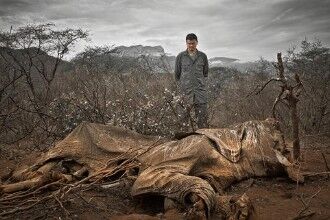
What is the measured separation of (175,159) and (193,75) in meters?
3.42

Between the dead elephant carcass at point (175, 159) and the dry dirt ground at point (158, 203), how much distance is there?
7.4 inches

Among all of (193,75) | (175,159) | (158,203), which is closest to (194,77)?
(193,75)

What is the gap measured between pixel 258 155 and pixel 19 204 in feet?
8.39

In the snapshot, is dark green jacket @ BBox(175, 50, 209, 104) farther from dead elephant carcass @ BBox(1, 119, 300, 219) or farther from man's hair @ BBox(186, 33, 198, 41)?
dead elephant carcass @ BBox(1, 119, 300, 219)

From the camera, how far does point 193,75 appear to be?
707 centimetres

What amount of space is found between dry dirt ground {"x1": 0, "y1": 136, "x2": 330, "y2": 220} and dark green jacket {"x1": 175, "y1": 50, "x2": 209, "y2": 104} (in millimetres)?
2571

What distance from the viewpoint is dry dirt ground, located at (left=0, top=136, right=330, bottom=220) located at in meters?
3.21

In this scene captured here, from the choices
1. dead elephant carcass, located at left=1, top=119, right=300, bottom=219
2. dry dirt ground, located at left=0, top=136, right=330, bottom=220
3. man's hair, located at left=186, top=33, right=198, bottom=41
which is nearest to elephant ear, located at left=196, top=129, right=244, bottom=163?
dead elephant carcass, located at left=1, top=119, right=300, bottom=219

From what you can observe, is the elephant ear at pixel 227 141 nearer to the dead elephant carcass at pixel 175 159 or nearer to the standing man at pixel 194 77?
the dead elephant carcass at pixel 175 159

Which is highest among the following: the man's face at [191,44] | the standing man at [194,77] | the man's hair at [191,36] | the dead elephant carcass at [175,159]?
the man's hair at [191,36]

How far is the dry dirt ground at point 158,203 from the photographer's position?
321cm

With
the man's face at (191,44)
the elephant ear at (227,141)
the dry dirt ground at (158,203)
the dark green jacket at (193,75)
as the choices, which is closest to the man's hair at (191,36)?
the man's face at (191,44)

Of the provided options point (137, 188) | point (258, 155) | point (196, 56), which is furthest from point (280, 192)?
point (196, 56)

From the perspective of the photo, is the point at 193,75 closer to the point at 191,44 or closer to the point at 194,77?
the point at 194,77
